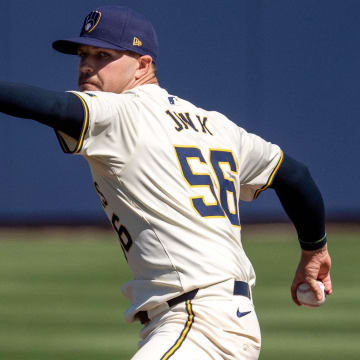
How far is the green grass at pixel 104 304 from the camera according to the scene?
7301mm

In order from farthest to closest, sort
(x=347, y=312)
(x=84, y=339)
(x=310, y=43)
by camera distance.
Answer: (x=310, y=43)
(x=347, y=312)
(x=84, y=339)

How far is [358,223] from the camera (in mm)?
15914

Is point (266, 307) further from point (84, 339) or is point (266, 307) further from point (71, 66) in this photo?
point (71, 66)

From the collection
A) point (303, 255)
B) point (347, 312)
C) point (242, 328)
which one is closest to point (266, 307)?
point (347, 312)

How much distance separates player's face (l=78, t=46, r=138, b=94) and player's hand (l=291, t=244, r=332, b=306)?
1088 mm

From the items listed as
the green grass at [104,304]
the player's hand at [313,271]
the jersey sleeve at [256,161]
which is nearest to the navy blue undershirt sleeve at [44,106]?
the jersey sleeve at [256,161]

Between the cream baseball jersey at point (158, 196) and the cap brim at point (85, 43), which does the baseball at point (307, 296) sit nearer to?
the cream baseball jersey at point (158, 196)

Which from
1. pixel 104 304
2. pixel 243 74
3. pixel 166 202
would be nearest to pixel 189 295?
pixel 166 202

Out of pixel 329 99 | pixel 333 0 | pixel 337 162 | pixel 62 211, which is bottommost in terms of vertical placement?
Answer: pixel 62 211

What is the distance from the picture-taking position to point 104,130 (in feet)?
11.2

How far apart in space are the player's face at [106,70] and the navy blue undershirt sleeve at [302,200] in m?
0.78

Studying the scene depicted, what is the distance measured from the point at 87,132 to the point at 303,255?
1.34m

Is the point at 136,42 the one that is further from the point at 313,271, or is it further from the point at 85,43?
the point at 313,271

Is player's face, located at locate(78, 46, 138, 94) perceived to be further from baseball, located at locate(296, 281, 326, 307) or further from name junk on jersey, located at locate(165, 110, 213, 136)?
baseball, located at locate(296, 281, 326, 307)
